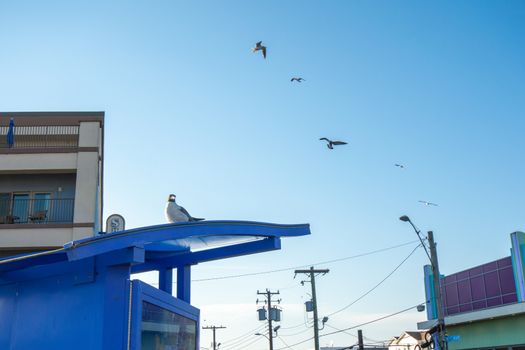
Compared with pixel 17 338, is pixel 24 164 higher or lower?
higher

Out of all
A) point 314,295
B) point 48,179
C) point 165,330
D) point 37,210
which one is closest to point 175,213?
point 165,330

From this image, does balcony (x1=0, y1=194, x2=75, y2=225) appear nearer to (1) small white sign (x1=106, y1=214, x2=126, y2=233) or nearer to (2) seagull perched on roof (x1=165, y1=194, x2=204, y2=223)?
(1) small white sign (x1=106, y1=214, x2=126, y2=233)

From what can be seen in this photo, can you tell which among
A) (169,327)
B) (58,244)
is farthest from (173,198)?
(58,244)

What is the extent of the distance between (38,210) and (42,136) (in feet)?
14.7

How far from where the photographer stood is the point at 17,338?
24.4 ft

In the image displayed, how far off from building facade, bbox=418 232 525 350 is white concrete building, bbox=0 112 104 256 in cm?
1848

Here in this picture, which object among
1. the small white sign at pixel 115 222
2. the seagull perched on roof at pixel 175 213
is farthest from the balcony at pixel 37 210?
the seagull perched on roof at pixel 175 213

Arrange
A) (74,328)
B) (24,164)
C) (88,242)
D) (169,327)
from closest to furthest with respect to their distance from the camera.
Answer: (88,242), (74,328), (169,327), (24,164)

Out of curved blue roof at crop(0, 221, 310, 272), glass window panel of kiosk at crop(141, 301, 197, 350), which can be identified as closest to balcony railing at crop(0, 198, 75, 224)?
curved blue roof at crop(0, 221, 310, 272)

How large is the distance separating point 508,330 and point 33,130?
1001 inches

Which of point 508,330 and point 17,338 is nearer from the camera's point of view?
point 17,338

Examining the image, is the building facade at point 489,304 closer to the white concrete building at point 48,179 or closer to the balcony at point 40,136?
the white concrete building at point 48,179

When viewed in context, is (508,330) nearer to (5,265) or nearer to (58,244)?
(58,244)

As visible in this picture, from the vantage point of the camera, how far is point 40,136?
34656 mm
